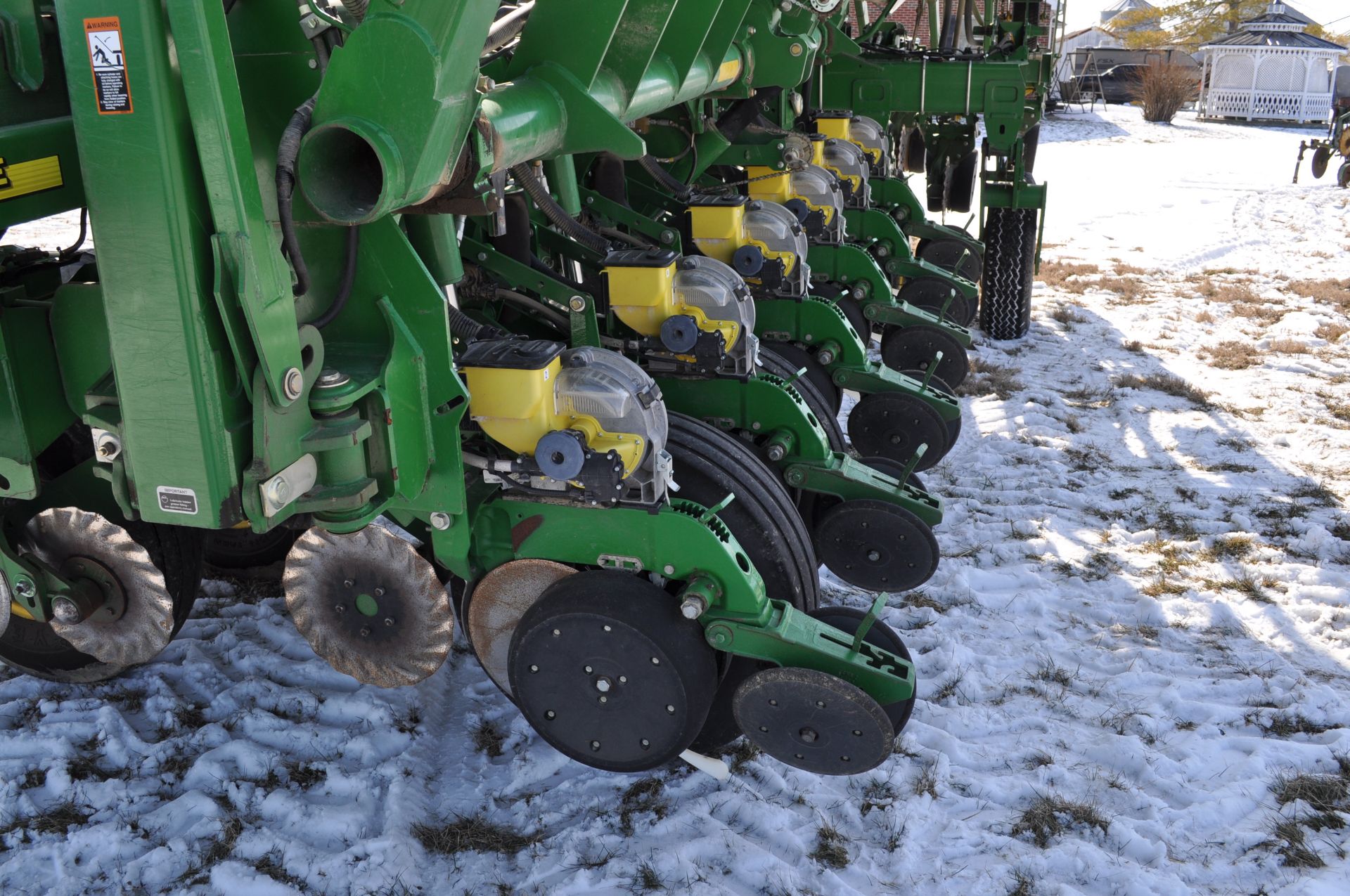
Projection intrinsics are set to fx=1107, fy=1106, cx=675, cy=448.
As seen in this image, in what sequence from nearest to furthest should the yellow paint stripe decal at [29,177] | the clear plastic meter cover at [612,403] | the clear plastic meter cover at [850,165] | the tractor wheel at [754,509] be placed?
the yellow paint stripe decal at [29,177] < the clear plastic meter cover at [612,403] < the tractor wheel at [754,509] < the clear plastic meter cover at [850,165]

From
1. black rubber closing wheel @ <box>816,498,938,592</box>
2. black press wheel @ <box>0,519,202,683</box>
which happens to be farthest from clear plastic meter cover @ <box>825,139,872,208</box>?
black press wheel @ <box>0,519,202,683</box>

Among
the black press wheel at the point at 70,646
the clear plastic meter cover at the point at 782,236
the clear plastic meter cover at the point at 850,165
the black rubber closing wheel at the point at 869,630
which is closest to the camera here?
the black rubber closing wheel at the point at 869,630

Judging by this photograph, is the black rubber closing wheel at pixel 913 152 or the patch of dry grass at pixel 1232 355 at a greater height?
the black rubber closing wheel at pixel 913 152

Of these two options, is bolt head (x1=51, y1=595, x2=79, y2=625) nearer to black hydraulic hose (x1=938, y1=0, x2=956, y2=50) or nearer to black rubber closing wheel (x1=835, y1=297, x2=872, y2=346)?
black rubber closing wheel (x1=835, y1=297, x2=872, y2=346)

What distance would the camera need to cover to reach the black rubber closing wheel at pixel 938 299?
22.5 feet

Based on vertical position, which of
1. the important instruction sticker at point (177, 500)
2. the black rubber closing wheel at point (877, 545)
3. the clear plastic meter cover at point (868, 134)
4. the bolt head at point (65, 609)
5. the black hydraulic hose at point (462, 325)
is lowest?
the black rubber closing wheel at point (877, 545)

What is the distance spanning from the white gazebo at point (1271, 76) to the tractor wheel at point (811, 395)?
79.6ft

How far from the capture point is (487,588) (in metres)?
2.87

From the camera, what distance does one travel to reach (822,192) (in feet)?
19.4

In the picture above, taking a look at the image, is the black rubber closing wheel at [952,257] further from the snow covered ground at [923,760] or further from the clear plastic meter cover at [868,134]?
the snow covered ground at [923,760]

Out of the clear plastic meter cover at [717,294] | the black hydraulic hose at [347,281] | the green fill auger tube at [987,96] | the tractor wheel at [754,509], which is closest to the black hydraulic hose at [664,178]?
the clear plastic meter cover at [717,294]

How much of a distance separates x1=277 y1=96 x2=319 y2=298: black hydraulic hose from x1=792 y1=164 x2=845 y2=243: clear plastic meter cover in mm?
3947

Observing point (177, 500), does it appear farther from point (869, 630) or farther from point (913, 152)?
point (913, 152)

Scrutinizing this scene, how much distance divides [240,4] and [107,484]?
1.48m
